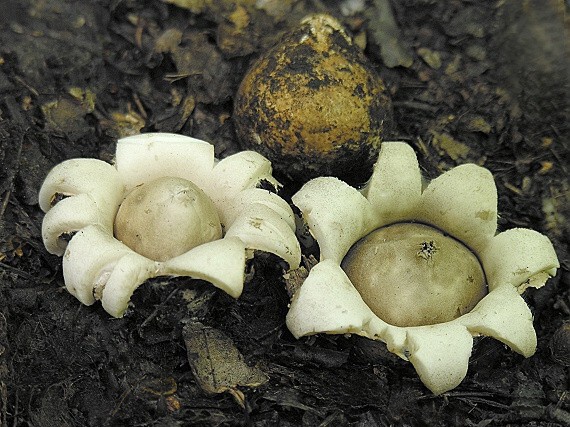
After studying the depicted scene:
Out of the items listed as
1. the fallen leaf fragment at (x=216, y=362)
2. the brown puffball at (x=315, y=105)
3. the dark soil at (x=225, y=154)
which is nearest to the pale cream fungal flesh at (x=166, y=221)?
the dark soil at (x=225, y=154)

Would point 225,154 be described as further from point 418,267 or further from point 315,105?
point 418,267

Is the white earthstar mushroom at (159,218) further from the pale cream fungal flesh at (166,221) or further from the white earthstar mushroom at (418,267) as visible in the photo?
the white earthstar mushroom at (418,267)

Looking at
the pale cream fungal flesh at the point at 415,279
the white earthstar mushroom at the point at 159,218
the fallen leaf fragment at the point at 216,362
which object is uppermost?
the white earthstar mushroom at the point at 159,218

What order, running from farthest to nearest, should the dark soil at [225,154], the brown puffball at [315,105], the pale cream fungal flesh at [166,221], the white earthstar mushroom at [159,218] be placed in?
the brown puffball at [315,105] → the dark soil at [225,154] → the pale cream fungal flesh at [166,221] → the white earthstar mushroom at [159,218]

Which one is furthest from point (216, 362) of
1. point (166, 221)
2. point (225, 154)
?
point (225, 154)

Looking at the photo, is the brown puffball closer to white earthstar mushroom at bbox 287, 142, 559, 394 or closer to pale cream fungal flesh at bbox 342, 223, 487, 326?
white earthstar mushroom at bbox 287, 142, 559, 394

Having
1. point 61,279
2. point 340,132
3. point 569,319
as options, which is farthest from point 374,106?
point 61,279

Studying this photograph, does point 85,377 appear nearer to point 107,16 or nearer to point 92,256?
point 92,256
